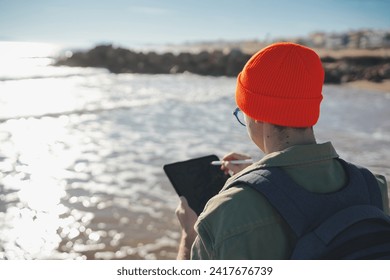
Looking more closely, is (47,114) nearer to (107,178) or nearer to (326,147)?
(107,178)

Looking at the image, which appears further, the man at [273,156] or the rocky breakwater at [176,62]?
the rocky breakwater at [176,62]

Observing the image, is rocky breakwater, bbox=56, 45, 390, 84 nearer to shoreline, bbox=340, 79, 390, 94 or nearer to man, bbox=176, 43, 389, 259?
shoreline, bbox=340, 79, 390, 94

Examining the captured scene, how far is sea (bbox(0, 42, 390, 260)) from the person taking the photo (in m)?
3.93

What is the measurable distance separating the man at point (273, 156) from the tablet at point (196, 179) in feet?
1.81

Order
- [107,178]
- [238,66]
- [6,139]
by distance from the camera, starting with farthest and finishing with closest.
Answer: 1. [238,66]
2. [6,139]
3. [107,178]

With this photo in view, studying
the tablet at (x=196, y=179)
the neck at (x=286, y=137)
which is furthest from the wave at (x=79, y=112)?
the neck at (x=286, y=137)

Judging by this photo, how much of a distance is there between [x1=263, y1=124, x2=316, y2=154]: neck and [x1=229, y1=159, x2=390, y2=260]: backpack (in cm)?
17

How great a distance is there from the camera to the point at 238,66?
2902 cm

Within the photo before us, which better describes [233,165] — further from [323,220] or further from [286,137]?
[323,220]

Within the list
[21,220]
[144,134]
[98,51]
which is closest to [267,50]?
[21,220]

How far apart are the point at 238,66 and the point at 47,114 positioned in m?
20.1

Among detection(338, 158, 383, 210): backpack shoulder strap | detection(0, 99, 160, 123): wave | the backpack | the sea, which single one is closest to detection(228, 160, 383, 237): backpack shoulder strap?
the backpack

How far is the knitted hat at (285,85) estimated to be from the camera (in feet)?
4.40

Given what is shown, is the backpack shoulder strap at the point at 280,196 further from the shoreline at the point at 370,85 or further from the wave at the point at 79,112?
the shoreline at the point at 370,85
